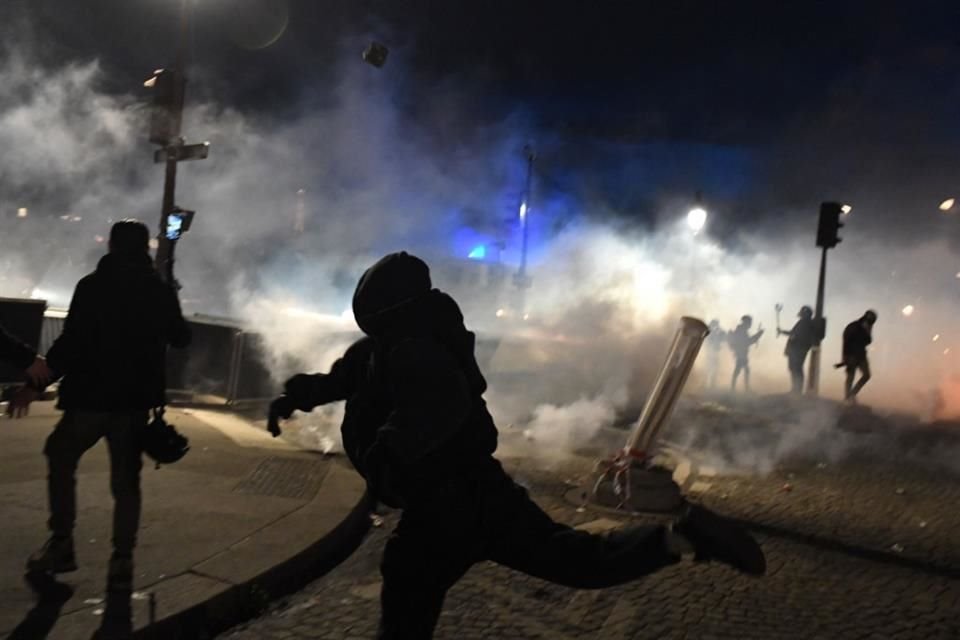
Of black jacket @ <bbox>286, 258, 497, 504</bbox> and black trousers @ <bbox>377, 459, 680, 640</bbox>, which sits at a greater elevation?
black jacket @ <bbox>286, 258, 497, 504</bbox>

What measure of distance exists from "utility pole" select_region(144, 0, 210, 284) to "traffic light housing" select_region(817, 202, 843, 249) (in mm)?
10516

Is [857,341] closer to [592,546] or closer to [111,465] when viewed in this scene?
[592,546]

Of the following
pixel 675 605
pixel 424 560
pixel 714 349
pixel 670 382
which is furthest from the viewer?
pixel 714 349

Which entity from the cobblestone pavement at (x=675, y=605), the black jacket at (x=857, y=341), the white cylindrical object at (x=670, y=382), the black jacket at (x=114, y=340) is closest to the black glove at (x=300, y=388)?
the black jacket at (x=114, y=340)

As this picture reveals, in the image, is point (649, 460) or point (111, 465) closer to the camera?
point (111, 465)

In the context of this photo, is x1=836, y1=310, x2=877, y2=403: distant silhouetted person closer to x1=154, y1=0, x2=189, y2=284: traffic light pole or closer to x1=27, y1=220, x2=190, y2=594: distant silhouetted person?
x1=154, y1=0, x2=189, y2=284: traffic light pole

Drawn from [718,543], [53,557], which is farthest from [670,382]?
[53,557]

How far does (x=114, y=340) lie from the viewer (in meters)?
3.21

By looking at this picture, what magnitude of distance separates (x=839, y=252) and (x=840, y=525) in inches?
1012

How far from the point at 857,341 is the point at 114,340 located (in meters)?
11.3

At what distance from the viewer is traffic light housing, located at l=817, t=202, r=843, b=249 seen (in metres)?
13.5

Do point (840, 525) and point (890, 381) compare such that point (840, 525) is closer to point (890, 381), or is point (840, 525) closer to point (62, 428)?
point (62, 428)

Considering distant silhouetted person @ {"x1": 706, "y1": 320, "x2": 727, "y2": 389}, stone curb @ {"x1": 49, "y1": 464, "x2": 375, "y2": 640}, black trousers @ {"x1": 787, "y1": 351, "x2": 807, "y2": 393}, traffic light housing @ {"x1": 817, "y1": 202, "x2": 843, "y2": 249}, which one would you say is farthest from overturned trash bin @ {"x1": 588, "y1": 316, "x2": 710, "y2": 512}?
distant silhouetted person @ {"x1": 706, "y1": 320, "x2": 727, "y2": 389}

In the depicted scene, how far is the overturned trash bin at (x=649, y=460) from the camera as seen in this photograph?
523cm
